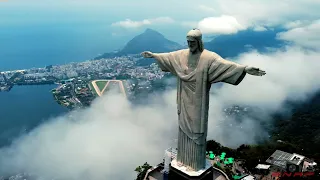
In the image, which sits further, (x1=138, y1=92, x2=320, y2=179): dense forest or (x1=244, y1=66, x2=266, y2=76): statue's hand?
(x1=138, y1=92, x2=320, y2=179): dense forest

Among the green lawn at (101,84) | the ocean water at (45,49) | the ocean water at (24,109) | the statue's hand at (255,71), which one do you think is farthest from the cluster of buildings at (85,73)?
the statue's hand at (255,71)

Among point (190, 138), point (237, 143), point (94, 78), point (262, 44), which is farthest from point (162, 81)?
point (262, 44)

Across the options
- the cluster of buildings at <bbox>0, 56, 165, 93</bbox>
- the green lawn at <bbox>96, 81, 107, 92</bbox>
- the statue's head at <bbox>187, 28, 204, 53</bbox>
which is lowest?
the green lawn at <bbox>96, 81, 107, 92</bbox>

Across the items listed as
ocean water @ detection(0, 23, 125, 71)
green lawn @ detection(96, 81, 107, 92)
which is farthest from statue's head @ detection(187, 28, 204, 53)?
ocean water @ detection(0, 23, 125, 71)

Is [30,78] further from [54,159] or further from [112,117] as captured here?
A: [54,159]

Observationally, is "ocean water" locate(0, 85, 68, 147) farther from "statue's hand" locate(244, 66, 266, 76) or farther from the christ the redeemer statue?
"statue's hand" locate(244, 66, 266, 76)
